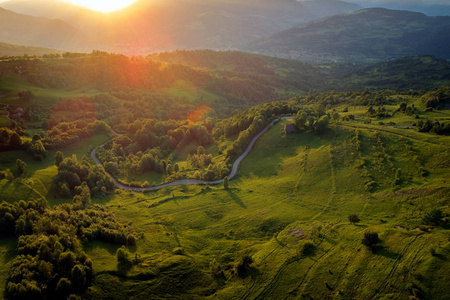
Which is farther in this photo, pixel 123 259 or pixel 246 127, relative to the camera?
pixel 246 127

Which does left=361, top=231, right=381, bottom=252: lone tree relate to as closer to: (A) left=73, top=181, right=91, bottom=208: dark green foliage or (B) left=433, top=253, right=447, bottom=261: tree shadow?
(B) left=433, top=253, right=447, bottom=261: tree shadow

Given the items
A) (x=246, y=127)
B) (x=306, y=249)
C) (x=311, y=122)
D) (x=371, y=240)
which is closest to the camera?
(x=371, y=240)

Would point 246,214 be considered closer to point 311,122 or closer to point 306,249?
point 306,249

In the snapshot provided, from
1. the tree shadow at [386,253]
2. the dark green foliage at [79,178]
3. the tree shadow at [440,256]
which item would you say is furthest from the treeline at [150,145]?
the tree shadow at [440,256]

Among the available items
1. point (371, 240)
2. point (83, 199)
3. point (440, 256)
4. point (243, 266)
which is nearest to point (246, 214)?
point (243, 266)

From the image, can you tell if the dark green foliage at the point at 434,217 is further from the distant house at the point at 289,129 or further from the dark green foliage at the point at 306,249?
the distant house at the point at 289,129

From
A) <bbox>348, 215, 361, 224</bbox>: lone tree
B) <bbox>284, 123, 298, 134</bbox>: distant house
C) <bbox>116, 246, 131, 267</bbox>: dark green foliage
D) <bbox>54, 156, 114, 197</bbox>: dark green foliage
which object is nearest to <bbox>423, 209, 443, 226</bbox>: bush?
<bbox>348, 215, 361, 224</bbox>: lone tree

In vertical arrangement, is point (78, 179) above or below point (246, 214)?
above
